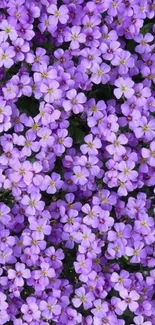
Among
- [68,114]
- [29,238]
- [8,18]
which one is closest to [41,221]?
[29,238]

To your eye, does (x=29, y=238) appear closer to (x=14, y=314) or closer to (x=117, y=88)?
(x=14, y=314)

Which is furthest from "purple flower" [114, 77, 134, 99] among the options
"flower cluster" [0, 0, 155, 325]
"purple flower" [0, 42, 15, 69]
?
"purple flower" [0, 42, 15, 69]

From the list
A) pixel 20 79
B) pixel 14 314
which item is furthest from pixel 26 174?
pixel 14 314

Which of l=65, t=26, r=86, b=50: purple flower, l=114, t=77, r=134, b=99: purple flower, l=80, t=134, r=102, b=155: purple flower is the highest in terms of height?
l=65, t=26, r=86, b=50: purple flower

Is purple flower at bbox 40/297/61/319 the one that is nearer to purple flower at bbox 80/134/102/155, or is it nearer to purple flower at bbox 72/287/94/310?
purple flower at bbox 72/287/94/310

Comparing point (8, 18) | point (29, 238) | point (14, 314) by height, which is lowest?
point (14, 314)

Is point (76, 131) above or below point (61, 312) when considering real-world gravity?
above

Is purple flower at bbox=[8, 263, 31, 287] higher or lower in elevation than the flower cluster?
lower

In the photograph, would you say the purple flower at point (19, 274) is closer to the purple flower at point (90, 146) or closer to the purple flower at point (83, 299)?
the purple flower at point (83, 299)

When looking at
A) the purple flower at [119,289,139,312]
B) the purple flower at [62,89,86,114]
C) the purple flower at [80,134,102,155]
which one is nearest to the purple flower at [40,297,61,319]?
the purple flower at [119,289,139,312]
